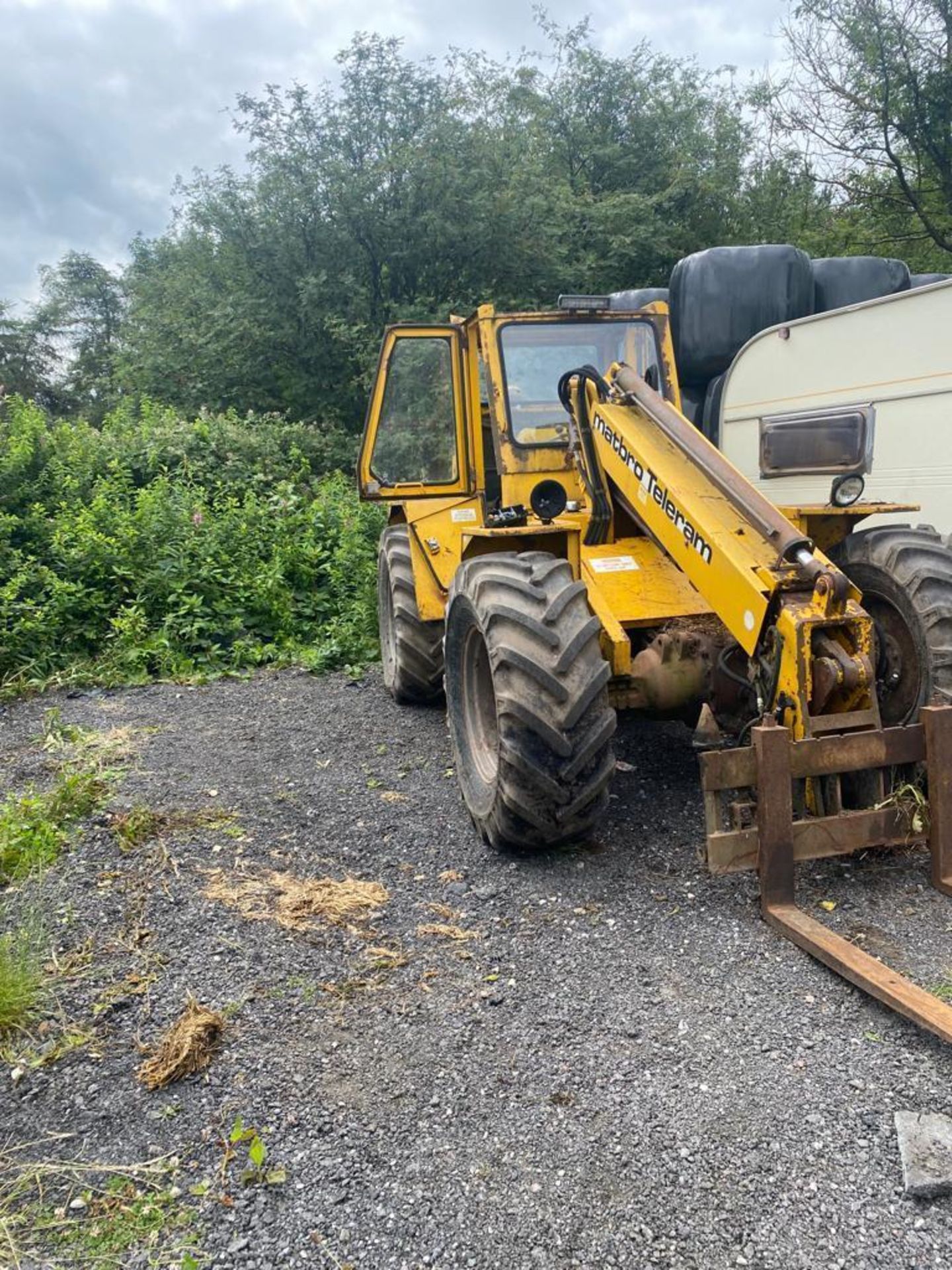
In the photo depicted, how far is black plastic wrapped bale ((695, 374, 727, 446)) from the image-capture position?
823cm

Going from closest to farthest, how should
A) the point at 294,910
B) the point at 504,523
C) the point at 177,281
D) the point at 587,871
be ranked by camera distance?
the point at 294,910 → the point at 587,871 → the point at 504,523 → the point at 177,281

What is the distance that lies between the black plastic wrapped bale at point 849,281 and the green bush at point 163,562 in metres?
4.74

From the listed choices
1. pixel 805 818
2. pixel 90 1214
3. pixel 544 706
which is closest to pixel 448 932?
pixel 544 706

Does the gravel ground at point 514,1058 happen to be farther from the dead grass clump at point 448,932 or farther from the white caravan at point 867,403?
the white caravan at point 867,403

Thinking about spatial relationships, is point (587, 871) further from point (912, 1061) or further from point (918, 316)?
point (918, 316)

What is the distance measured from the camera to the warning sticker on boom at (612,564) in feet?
14.7

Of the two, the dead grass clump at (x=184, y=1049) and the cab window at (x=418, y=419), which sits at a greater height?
the cab window at (x=418, y=419)

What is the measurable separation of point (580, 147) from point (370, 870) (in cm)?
1997

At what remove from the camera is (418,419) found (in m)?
5.99

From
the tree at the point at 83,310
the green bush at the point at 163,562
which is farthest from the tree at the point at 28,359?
the green bush at the point at 163,562

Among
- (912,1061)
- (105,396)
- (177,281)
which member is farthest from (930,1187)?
(105,396)

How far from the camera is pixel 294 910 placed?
355cm

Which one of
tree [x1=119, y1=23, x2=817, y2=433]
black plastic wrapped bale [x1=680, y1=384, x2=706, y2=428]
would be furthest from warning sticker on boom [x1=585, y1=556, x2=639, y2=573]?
tree [x1=119, y1=23, x2=817, y2=433]

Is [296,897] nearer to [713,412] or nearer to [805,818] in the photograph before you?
[805,818]
